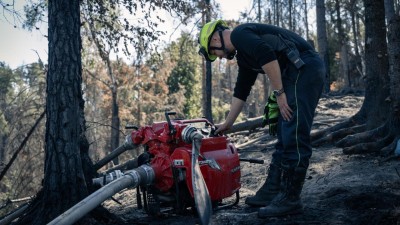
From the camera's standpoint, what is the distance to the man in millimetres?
3631

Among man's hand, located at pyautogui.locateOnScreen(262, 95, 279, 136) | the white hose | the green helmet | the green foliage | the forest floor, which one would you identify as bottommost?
the forest floor

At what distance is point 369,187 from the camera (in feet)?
14.3

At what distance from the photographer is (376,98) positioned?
719 centimetres

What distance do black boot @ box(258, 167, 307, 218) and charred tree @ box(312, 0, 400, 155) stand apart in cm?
289

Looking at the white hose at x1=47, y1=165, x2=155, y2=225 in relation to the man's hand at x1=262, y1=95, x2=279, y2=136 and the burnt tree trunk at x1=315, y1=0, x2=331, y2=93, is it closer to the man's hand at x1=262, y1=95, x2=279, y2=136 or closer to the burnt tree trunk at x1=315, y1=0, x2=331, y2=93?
the man's hand at x1=262, y1=95, x2=279, y2=136

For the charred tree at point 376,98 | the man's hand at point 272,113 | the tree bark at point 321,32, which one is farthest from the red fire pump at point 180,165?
the tree bark at point 321,32

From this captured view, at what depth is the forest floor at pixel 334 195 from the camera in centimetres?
354

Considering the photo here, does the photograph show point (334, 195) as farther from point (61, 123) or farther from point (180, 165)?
point (61, 123)

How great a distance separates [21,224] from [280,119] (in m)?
2.80

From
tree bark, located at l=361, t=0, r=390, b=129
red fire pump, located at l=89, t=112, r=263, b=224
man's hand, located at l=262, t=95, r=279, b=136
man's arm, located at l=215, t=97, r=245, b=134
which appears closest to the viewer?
red fire pump, located at l=89, t=112, r=263, b=224

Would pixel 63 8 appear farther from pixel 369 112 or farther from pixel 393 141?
pixel 369 112

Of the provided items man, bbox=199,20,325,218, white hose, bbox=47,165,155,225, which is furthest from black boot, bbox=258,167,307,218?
white hose, bbox=47,165,155,225

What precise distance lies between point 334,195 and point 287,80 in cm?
143

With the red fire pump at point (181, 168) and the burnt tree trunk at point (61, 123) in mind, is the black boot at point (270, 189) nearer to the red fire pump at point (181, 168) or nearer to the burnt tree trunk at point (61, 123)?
the red fire pump at point (181, 168)
